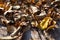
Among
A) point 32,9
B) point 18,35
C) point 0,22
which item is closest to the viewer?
point 18,35

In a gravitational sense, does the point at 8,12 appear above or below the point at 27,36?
above

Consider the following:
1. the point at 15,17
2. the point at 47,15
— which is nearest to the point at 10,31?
the point at 15,17

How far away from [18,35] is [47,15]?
1.00ft

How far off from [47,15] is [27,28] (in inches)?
8.1

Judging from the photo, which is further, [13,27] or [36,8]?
[36,8]

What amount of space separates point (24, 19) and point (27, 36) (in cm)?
15

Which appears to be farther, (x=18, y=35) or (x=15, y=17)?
(x=15, y=17)

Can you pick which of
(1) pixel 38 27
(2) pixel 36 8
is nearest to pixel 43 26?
(1) pixel 38 27

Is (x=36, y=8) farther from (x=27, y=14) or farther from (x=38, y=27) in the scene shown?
(x=38, y=27)

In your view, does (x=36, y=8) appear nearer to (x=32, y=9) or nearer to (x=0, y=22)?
(x=32, y=9)

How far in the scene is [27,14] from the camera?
141 centimetres

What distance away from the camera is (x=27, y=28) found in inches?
50.5

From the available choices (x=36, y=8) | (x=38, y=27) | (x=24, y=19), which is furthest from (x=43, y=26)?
(x=36, y=8)

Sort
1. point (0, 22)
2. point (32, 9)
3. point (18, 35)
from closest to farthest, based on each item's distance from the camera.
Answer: point (18, 35) → point (0, 22) → point (32, 9)
